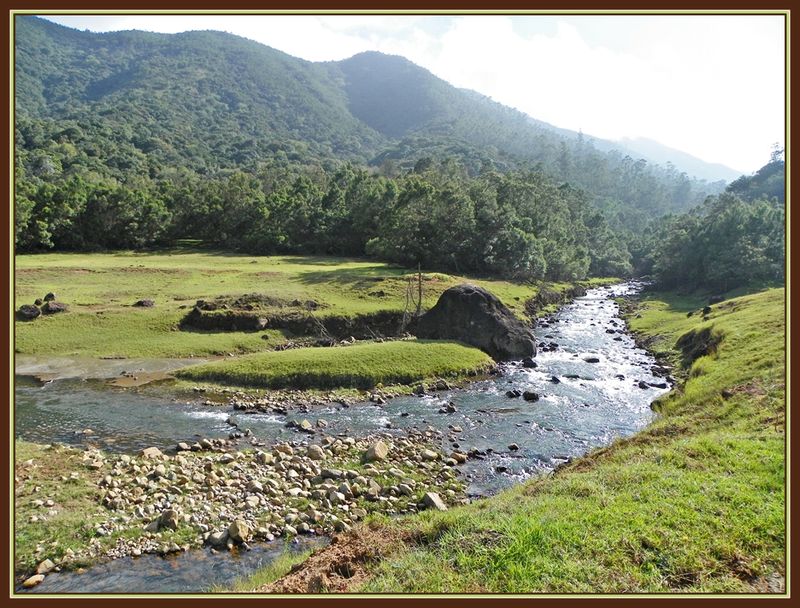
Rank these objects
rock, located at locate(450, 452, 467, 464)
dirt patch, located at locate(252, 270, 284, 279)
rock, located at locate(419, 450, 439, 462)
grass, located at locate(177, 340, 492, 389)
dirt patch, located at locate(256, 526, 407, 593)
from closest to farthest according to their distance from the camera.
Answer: dirt patch, located at locate(256, 526, 407, 593), rock, located at locate(450, 452, 467, 464), rock, located at locate(419, 450, 439, 462), grass, located at locate(177, 340, 492, 389), dirt patch, located at locate(252, 270, 284, 279)

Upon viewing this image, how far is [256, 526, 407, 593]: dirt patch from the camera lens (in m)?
11.2

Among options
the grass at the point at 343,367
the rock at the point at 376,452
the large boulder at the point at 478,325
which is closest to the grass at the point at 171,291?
the grass at the point at 343,367

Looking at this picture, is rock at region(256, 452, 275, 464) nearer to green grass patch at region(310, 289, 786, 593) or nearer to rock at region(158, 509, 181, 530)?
rock at region(158, 509, 181, 530)

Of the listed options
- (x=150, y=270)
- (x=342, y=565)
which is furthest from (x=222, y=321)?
(x=342, y=565)

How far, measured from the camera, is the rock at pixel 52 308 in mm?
49312

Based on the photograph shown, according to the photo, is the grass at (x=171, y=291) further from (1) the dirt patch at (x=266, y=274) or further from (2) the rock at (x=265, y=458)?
(2) the rock at (x=265, y=458)

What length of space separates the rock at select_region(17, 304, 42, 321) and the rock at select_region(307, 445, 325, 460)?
38.9m

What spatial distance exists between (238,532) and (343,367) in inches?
852

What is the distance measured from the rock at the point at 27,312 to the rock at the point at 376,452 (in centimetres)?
4129

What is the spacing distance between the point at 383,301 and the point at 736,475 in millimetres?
47002

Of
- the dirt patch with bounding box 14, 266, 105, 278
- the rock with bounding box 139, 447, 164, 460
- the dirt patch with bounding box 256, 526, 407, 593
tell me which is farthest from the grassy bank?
the dirt patch with bounding box 14, 266, 105, 278

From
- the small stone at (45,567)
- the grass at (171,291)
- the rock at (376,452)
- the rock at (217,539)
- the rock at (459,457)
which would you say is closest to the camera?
the small stone at (45,567)

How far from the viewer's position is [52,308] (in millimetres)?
49594

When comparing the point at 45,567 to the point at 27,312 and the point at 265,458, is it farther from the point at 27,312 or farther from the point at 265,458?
the point at 27,312
